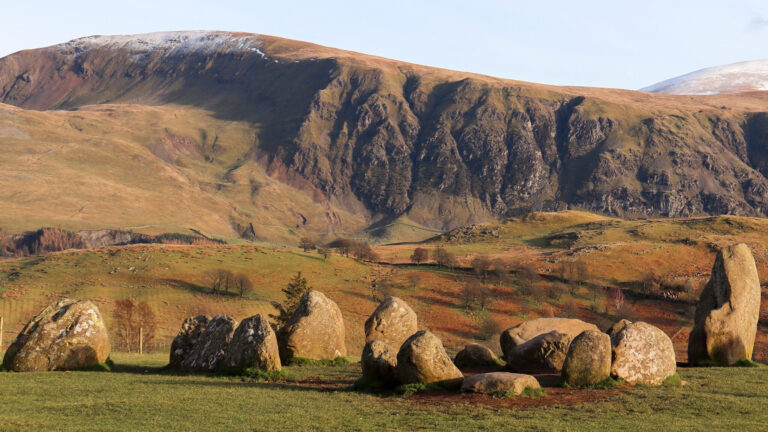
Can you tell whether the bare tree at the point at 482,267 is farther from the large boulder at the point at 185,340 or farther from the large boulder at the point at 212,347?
the large boulder at the point at 212,347

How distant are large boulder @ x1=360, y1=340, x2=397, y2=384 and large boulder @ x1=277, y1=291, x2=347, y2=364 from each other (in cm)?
1088

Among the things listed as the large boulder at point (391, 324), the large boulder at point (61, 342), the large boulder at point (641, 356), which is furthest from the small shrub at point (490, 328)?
the large boulder at point (61, 342)

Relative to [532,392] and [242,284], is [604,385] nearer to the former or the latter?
[532,392]

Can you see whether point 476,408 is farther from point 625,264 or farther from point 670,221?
point 670,221

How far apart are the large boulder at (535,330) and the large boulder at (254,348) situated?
15722mm

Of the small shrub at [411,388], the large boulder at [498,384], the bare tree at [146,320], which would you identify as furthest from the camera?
the bare tree at [146,320]

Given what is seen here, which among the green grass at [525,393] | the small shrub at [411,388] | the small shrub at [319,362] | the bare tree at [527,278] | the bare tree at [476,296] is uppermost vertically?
the green grass at [525,393]

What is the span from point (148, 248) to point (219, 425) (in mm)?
112385

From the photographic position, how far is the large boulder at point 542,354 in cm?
3578

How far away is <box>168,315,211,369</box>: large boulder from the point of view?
3825 centimetres

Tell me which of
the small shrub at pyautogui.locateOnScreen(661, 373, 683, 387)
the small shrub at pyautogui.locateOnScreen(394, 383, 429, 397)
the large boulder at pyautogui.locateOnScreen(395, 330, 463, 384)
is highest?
the large boulder at pyautogui.locateOnScreen(395, 330, 463, 384)

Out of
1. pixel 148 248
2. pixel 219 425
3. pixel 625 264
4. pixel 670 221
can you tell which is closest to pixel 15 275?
pixel 148 248

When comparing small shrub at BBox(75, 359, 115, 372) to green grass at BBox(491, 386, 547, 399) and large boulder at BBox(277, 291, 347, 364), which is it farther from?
green grass at BBox(491, 386, 547, 399)

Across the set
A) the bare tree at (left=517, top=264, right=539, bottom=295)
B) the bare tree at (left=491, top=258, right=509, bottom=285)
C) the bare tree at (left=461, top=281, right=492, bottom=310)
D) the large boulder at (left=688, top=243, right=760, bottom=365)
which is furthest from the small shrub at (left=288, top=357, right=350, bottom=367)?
the bare tree at (left=491, top=258, right=509, bottom=285)
